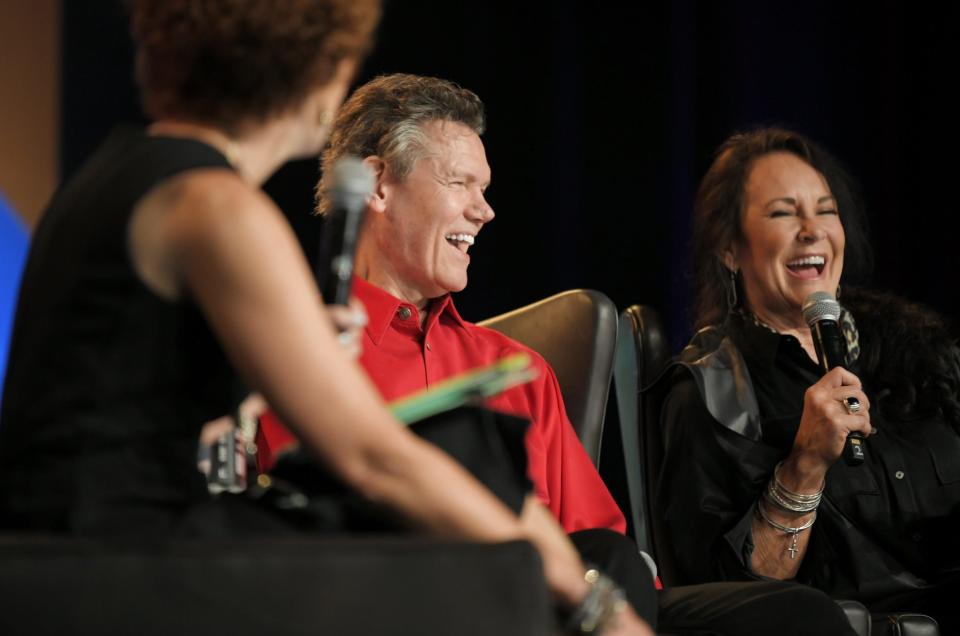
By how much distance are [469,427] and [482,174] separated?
1.16m

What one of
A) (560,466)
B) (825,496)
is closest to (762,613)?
(560,466)

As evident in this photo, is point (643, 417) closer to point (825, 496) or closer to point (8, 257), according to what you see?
point (825, 496)

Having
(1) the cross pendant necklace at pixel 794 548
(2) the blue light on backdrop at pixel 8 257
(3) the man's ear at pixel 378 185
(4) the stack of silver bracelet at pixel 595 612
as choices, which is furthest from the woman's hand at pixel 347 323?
(2) the blue light on backdrop at pixel 8 257

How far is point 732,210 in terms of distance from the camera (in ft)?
8.45

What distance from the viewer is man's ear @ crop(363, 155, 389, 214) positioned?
2.23m

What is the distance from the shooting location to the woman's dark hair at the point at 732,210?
256 cm

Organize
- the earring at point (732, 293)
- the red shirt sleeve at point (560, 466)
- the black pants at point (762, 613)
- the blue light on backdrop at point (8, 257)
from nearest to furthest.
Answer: the black pants at point (762, 613), the red shirt sleeve at point (560, 466), the earring at point (732, 293), the blue light on backdrop at point (8, 257)

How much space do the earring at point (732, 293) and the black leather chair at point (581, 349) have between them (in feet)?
1.18

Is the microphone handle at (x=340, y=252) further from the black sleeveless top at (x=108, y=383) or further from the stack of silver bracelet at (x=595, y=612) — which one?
the stack of silver bracelet at (x=595, y=612)

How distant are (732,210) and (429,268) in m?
0.75

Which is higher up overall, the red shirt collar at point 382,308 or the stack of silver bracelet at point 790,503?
the red shirt collar at point 382,308

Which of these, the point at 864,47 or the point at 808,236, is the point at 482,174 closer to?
the point at 808,236

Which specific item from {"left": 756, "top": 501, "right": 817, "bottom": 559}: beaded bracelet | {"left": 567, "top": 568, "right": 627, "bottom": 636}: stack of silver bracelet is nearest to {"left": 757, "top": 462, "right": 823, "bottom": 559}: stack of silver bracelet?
{"left": 756, "top": 501, "right": 817, "bottom": 559}: beaded bracelet

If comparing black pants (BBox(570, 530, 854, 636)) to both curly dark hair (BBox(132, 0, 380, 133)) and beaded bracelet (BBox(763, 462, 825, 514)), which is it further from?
curly dark hair (BBox(132, 0, 380, 133))
